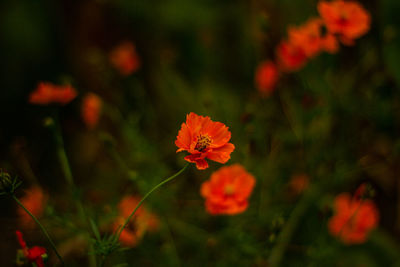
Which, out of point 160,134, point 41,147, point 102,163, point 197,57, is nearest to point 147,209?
point 160,134

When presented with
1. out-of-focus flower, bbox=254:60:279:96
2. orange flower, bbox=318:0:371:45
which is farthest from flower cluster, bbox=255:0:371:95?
out-of-focus flower, bbox=254:60:279:96

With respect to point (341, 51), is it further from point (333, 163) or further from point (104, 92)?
point (104, 92)

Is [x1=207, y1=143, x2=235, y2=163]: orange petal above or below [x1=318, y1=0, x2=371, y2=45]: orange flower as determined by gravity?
below

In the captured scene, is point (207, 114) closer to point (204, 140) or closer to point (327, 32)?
point (327, 32)

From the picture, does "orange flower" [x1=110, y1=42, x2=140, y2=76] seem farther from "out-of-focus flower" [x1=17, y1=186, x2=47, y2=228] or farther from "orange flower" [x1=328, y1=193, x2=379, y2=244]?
"orange flower" [x1=328, y1=193, x2=379, y2=244]

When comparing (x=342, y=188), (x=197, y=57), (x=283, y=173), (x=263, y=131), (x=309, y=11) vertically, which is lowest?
(x=342, y=188)

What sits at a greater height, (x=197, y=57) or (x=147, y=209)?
(x=197, y=57)
